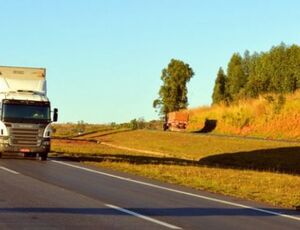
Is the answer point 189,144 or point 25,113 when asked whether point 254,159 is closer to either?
A: point 189,144

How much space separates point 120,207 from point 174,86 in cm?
9084

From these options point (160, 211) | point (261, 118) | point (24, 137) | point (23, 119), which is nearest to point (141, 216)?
point (160, 211)

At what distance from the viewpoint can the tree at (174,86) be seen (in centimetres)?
10419

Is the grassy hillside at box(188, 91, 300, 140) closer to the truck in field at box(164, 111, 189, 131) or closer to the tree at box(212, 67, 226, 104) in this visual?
the truck in field at box(164, 111, 189, 131)

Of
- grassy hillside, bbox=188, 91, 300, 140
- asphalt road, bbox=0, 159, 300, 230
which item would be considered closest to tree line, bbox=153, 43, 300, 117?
grassy hillside, bbox=188, 91, 300, 140

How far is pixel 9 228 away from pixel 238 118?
Result: 186ft

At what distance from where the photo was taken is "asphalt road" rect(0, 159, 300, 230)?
11.9 meters

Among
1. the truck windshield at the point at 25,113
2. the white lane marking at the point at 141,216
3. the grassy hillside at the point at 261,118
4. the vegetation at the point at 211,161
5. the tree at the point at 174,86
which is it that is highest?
the tree at the point at 174,86

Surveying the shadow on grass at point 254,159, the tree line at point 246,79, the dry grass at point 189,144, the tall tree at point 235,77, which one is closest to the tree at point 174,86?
the tree line at point 246,79

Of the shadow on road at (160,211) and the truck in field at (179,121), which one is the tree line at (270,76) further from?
the shadow on road at (160,211)

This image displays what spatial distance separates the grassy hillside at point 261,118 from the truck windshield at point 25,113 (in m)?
28.6

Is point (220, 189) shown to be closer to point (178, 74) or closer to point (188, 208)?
point (188, 208)

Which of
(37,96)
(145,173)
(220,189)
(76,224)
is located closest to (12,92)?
(37,96)

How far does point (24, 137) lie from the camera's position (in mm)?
30656
